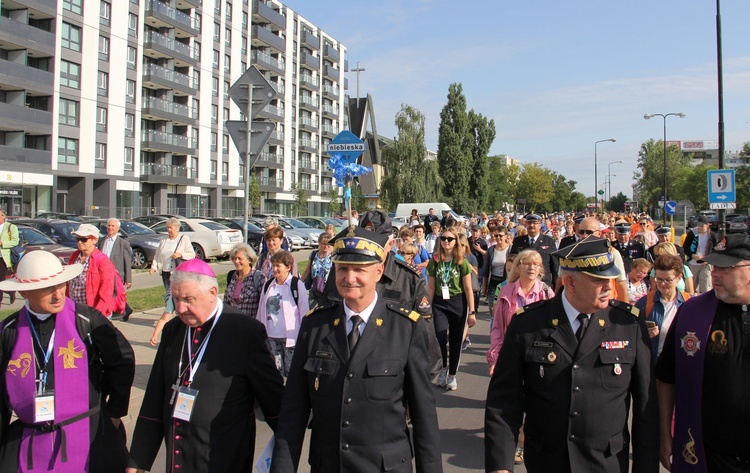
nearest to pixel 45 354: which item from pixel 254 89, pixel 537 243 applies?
pixel 254 89

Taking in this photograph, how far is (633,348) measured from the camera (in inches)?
117

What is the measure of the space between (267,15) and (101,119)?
88.1 feet

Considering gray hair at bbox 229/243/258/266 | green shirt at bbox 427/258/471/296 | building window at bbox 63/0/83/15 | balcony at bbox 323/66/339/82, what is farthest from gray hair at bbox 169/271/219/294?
balcony at bbox 323/66/339/82

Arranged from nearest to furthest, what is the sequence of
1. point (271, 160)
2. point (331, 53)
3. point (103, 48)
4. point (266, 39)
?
1. point (103, 48)
2. point (266, 39)
3. point (271, 160)
4. point (331, 53)

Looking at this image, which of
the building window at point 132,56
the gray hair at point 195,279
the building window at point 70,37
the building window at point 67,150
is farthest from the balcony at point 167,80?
the gray hair at point 195,279

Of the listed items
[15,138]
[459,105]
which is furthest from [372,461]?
[459,105]

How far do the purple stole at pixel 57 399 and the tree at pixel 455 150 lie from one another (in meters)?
67.9

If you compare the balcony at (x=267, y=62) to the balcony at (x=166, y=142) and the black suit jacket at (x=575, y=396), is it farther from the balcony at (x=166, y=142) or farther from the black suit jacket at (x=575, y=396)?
the black suit jacket at (x=575, y=396)

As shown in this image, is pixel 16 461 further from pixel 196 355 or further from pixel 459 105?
pixel 459 105

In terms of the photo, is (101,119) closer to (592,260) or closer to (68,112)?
(68,112)

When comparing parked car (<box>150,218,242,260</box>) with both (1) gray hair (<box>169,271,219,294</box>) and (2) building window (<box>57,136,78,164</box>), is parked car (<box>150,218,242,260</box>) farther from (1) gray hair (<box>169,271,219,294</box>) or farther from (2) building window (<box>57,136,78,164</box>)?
(2) building window (<box>57,136,78,164</box>)

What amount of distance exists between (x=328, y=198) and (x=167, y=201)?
1285 inches

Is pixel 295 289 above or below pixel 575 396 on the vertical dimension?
above

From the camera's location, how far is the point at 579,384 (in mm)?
2885
